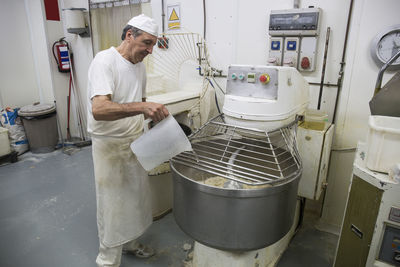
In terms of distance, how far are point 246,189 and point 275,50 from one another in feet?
4.39

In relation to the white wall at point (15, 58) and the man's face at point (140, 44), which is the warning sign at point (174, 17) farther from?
the white wall at point (15, 58)

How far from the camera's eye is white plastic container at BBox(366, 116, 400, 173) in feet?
3.43

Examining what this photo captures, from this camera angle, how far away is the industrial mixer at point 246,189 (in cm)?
108

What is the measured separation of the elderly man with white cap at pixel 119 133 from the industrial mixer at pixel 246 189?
0.37 metres

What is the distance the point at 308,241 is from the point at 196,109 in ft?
4.33

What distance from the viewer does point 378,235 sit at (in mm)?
1128

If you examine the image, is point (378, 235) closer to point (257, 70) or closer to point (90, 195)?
point (257, 70)

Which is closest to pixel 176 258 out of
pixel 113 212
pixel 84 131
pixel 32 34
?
pixel 113 212

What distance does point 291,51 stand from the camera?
197 centimetres

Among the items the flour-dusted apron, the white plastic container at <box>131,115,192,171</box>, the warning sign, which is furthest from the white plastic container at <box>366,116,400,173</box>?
the warning sign

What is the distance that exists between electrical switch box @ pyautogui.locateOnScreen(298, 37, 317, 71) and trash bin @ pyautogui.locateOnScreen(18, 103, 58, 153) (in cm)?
306

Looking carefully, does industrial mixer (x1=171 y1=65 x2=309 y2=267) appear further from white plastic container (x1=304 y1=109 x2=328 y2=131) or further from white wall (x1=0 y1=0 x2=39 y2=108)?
white wall (x1=0 y1=0 x2=39 y2=108)

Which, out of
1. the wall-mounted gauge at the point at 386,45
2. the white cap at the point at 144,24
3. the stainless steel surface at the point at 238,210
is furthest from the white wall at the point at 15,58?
the wall-mounted gauge at the point at 386,45

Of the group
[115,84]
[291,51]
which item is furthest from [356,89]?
[115,84]
